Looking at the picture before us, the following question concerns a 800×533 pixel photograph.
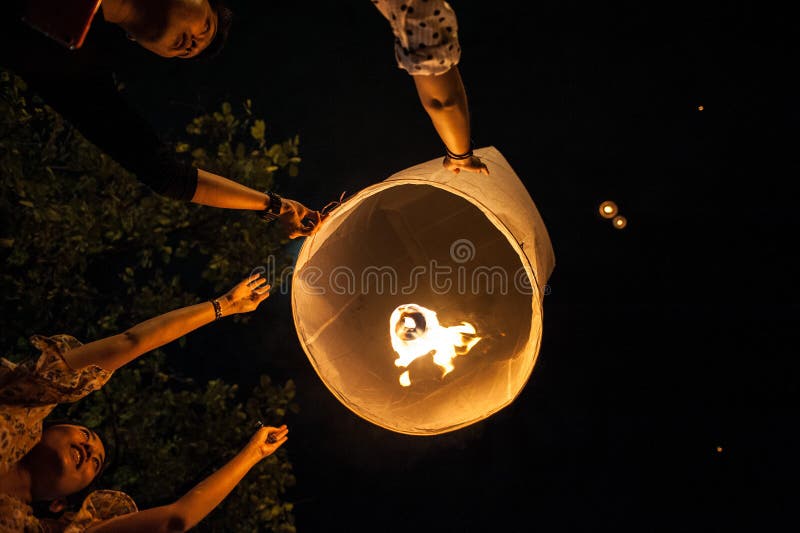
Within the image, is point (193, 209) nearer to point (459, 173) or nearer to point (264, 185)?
point (264, 185)

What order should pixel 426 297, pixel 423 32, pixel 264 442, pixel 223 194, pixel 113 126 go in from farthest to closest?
1. pixel 426 297
2. pixel 264 442
3. pixel 223 194
4. pixel 113 126
5. pixel 423 32

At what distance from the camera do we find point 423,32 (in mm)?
1445

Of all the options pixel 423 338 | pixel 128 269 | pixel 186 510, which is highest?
pixel 128 269

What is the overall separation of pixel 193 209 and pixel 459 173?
113 inches

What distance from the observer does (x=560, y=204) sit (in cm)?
498

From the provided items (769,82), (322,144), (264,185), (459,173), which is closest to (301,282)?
(459,173)

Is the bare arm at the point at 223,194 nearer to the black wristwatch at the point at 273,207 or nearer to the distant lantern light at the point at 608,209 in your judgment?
the black wristwatch at the point at 273,207

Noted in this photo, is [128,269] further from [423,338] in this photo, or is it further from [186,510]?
[423,338]

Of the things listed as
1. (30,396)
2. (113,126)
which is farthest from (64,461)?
(113,126)

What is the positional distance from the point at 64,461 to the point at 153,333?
2.15 feet

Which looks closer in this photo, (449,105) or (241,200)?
(449,105)

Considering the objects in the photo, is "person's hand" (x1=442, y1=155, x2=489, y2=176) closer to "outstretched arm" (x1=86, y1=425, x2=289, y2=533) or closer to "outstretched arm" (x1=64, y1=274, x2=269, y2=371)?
"outstretched arm" (x1=64, y1=274, x2=269, y2=371)

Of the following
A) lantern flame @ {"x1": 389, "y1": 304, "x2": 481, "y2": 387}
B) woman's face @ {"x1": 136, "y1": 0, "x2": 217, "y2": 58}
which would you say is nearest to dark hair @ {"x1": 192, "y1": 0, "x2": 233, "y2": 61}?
woman's face @ {"x1": 136, "y1": 0, "x2": 217, "y2": 58}

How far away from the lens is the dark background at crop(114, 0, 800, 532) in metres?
4.57
